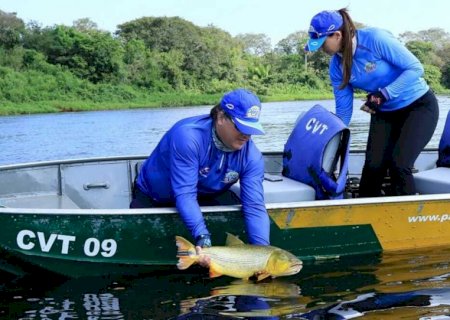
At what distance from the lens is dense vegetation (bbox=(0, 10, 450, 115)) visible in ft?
156

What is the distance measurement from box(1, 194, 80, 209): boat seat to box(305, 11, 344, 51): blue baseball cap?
9.33 feet

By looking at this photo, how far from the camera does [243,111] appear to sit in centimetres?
498

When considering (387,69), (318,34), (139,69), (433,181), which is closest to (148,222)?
(318,34)

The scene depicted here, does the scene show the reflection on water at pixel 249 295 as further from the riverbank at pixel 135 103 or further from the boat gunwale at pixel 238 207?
the riverbank at pixel 135 103

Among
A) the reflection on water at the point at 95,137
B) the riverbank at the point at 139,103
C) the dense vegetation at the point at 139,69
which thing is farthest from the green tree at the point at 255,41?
the reflection on water at the point at 95,137

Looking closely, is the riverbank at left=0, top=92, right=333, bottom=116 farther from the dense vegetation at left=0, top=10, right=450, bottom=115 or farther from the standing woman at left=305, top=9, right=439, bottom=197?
the standing woman at left=305, top=9, right=439, bottom=197

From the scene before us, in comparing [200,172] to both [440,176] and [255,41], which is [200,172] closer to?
[440,176]

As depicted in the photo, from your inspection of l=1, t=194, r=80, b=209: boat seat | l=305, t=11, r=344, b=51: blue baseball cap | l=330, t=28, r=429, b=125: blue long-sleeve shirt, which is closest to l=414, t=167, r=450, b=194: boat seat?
l=330, t=28, r=429, b=125: blue long-sleeve shirt

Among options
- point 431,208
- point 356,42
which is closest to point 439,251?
point 431,208

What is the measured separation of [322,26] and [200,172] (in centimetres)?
176

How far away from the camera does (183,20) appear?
225ft

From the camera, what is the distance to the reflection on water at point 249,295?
5.30 meters

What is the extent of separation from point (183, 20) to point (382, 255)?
208 ft

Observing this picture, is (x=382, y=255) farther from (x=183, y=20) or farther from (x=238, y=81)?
(x=183, y=20)
